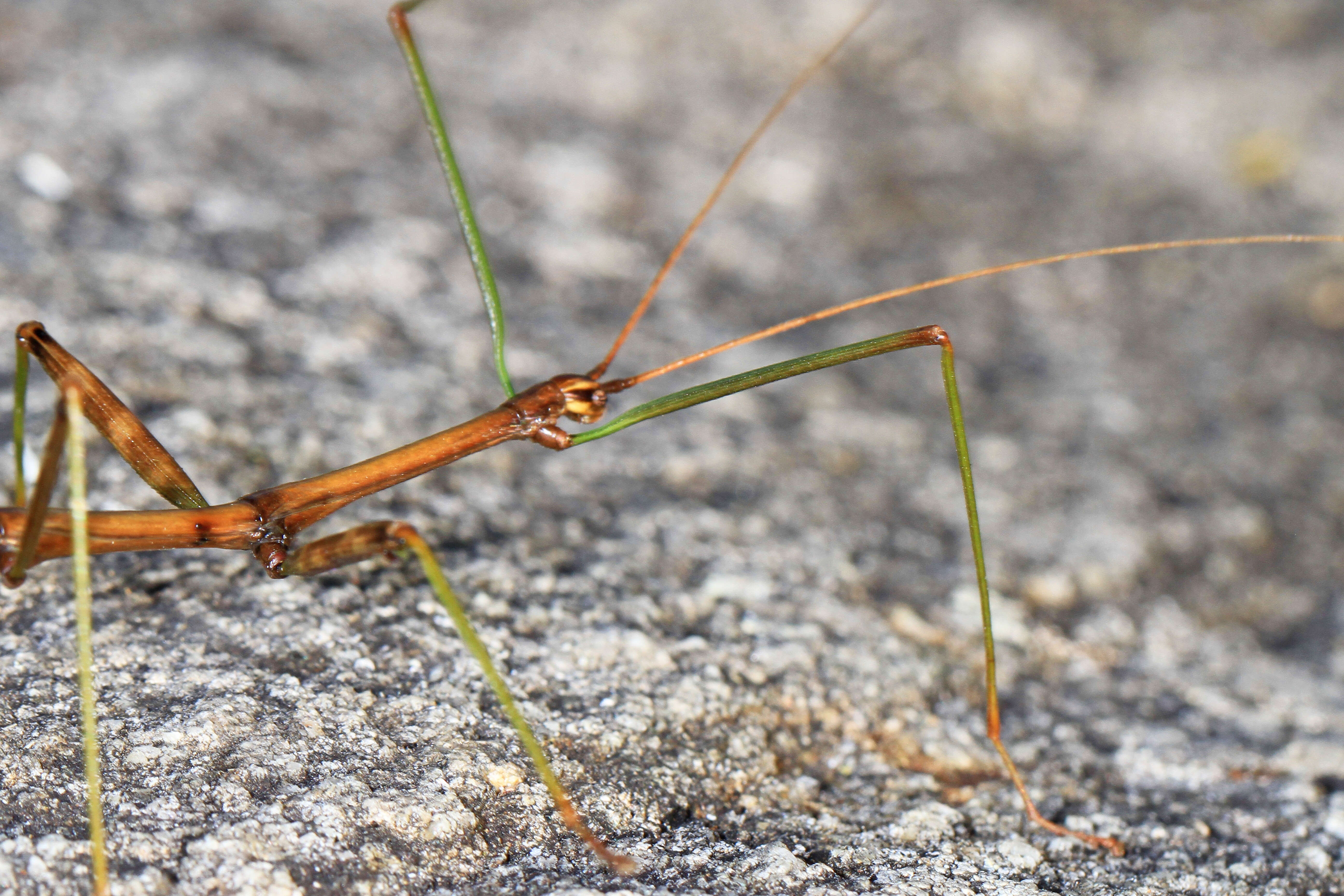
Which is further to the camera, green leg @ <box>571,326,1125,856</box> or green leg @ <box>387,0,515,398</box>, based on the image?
green leg @ <box>387,0,515,398</box>

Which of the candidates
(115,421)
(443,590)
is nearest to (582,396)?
(443,590)

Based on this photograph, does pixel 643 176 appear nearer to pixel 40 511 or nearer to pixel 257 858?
pixel 40 511

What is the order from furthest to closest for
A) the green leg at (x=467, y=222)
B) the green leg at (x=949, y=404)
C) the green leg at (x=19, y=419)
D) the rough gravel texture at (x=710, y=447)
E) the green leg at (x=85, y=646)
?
the green leg at (x=467, y=222) < the green leg at (x=19, y=419) < the green leg at (x=949, y=404) < the rough gravel texture at (x=710, y=447) < the green leg at (x=85, y=646)

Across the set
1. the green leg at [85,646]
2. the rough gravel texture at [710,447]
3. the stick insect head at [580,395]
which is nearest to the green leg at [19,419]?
the rough gravel texture at [710,447]

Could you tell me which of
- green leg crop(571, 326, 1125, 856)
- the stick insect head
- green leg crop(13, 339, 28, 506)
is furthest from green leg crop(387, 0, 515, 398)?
green leg crop(13, 339, 28, 506)

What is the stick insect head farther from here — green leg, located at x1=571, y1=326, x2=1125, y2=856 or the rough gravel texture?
the rough gravel texture

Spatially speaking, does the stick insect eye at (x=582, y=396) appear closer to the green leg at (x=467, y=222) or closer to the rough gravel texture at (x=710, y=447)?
the green leg at (x=467, y=222)
